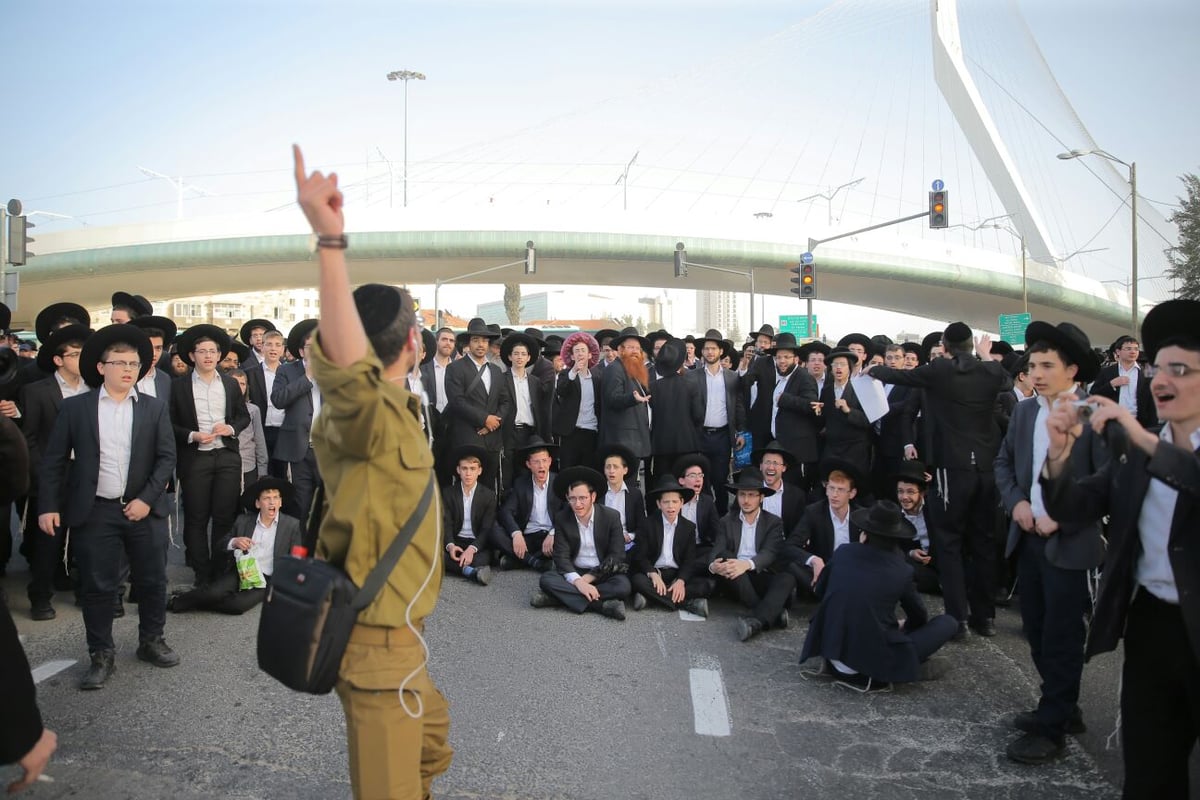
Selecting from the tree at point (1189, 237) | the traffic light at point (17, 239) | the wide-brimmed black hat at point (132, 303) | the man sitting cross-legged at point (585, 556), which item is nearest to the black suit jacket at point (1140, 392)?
the man sitting cross-legged at point (585, 556)

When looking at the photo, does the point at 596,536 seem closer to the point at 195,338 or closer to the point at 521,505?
the point at 521,505

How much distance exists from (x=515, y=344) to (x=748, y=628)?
4.78 m

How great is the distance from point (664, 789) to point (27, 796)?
2666mm

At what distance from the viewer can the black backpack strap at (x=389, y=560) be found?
7.81ft

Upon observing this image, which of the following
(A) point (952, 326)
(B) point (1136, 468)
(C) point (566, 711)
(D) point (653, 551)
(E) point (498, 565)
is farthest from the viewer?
(E) point (498, 565)

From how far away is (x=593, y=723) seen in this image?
4504 mm

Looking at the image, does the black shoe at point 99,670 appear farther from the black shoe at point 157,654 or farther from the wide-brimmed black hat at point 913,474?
the wide-brimmed black hat at point 913,474

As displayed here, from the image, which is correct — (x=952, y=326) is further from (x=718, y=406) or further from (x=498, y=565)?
(x=498, y=565)

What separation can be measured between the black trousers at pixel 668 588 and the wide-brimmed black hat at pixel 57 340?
470cm

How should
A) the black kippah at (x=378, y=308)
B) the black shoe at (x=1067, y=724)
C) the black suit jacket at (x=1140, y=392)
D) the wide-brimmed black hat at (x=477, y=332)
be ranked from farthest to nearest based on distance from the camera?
the black suit jacket at (x=1140, y=392) → the wide-brimmed black hat at (x=477, y=332) → the black shoe at (x=1067, y=724) → the black kippah at (x=378, y=308)

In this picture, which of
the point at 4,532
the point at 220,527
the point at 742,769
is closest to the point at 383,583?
the point at 742,769

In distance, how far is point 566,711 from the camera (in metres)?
4.65

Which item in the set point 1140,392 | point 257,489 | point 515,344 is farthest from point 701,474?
point 1140,392

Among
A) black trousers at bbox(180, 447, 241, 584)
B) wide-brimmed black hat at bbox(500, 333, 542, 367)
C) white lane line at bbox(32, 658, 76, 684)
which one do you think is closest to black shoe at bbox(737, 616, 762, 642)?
black trousers at bbox(180, 447, 241, 584)
